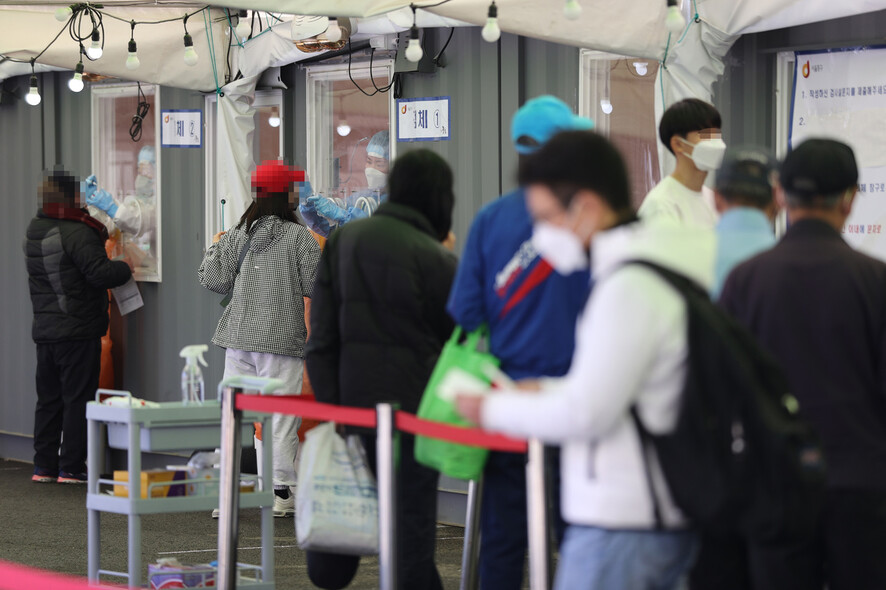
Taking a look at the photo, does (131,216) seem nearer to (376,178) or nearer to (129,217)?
(129,217)

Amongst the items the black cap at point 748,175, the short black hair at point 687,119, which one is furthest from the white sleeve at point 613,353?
the short black hair at point 687,119

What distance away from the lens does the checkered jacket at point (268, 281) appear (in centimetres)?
671

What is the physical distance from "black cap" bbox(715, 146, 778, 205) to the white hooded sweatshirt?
97cm

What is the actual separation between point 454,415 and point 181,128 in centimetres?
566

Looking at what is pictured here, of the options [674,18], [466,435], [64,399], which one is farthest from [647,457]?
[64,399]

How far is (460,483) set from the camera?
280 inches

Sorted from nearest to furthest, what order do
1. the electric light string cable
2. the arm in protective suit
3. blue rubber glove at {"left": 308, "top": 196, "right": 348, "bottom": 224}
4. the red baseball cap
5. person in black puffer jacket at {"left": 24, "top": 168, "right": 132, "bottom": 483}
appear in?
the red baseball cap, blue rubber glove at {"left": 308, "top": 196, "right": 348, "bottom": 224}, person in black puffer jacket at {"left": 24, "top": 168, "right": 132, "bottom": 483}, the arm in protective suit, the electric light string cable

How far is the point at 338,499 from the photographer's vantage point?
4145 millimetres

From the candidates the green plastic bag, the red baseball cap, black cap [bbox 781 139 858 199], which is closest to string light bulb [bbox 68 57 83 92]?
the red baseball cap

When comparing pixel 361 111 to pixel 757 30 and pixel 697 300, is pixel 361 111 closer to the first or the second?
pixel 757 30

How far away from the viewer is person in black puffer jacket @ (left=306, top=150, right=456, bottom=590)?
4160mm

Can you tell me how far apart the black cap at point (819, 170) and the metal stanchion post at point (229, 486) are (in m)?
2.06

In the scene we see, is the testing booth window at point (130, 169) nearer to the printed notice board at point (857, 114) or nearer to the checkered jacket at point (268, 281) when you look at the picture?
the checkered jacket at point (268, 281)

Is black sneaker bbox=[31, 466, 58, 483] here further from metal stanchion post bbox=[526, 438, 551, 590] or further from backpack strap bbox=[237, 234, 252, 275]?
metal stanchion post bbox=[526, 438, 551, 590]
